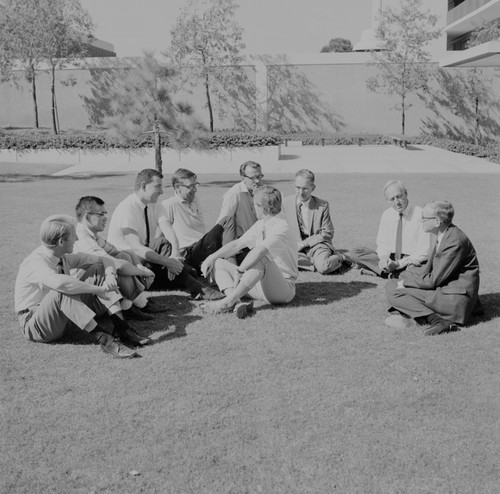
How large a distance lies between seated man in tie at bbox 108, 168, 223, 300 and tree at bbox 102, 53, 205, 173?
1033cm

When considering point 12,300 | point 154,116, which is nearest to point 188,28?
point 154,116

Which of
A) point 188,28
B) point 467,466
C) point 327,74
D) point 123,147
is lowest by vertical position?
point 467,466

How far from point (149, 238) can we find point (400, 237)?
2.45 m

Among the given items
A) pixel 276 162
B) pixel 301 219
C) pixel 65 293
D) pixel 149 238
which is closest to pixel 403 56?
pixel 276 162

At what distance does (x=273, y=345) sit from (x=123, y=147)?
61.8 feet

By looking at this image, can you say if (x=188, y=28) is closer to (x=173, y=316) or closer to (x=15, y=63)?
(x=15, y=63)

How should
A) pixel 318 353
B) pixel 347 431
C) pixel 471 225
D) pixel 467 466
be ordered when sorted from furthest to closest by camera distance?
pixel 471 225
pixel 318 353
pixel 347 431
pixel 467 466

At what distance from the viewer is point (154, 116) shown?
16594 millimetres

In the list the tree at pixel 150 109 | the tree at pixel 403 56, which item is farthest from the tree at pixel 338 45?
the tree at pixel 150 109

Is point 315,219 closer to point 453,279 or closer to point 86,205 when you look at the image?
point 453,279

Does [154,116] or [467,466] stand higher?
[154,116]

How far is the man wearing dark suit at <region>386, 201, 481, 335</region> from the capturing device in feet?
17.3

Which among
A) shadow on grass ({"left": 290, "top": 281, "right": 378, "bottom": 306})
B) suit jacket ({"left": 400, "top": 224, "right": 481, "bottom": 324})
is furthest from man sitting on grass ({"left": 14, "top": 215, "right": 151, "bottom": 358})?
suit jacket ({"left": 400, "top": 224, "right": 481, "bottom": 324})

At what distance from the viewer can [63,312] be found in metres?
4.77
